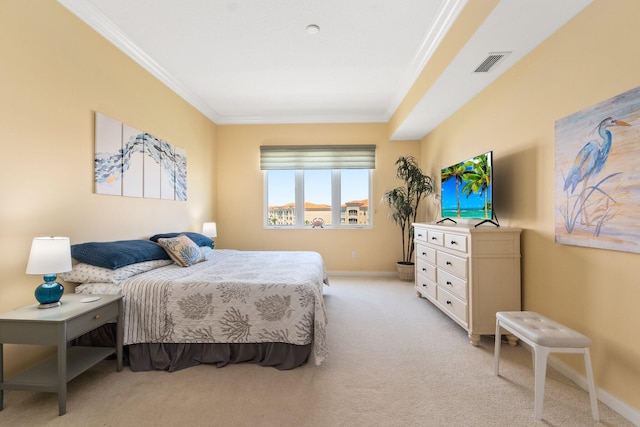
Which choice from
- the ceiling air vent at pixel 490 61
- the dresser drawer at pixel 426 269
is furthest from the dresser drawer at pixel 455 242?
the ceiling air vent at pixel 490 61

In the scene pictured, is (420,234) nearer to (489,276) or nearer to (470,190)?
(470,190)

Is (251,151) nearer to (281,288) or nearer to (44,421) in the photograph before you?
(281,288)

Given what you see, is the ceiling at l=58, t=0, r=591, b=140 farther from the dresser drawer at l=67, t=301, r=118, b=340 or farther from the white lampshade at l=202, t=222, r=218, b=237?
the dresser drawer at l=67, t=301, r=118, b=340

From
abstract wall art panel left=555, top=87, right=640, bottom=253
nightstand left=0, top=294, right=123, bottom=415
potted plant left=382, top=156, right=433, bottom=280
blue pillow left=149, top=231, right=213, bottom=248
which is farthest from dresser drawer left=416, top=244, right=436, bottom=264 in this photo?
nightstand left=0, top=294, right=123, bottom=415

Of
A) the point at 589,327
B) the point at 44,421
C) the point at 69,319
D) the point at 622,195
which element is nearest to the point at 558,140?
the point at 622,195

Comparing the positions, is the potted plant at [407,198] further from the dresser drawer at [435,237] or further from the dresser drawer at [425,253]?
the dresser drawer at [435,237]

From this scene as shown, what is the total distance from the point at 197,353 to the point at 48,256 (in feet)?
3.85

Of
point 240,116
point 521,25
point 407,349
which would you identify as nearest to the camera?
point 521,25

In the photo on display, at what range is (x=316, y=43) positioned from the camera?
9.57 feet

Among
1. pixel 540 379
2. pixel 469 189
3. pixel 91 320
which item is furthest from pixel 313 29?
pixel 540 379

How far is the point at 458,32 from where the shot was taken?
2.29 metres

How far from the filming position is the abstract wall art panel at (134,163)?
2580mm

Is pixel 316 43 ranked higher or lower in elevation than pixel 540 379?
higher

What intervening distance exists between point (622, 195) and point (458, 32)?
1.64 metres
